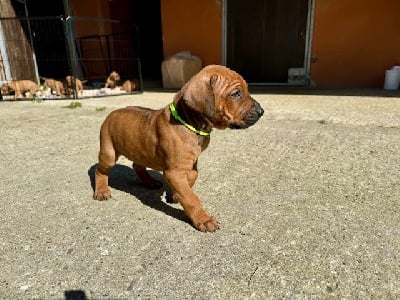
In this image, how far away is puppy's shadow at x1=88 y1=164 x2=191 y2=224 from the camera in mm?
2932

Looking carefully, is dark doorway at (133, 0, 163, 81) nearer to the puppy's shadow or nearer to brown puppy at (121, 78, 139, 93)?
→ brown puppy at (121, 78, 139, 93)

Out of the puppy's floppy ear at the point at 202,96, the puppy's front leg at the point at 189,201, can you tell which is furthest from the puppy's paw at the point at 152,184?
the puppy's floppy ear at the point at 202,96

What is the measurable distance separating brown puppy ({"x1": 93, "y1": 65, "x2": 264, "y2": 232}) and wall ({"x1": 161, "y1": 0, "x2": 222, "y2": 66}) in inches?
325

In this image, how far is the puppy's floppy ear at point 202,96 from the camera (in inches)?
91.7

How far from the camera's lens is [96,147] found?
474 cm

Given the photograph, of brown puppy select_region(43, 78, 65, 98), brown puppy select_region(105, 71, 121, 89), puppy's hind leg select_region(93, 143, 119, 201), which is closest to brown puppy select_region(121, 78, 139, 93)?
brown puppy select_region(105, 71, 121, 89)

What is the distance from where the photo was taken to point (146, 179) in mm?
3451

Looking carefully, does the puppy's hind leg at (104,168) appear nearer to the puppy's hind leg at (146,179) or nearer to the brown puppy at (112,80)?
the puppy's hind leg at (146,179)

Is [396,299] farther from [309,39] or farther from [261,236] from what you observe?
[309,39]

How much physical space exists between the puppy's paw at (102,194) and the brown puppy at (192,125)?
1.80 feet

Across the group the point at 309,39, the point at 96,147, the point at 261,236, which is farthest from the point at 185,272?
the point at 309,39

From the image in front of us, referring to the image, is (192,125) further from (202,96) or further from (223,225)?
(223,225)

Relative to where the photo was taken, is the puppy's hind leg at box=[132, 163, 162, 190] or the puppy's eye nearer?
the puppy's eye

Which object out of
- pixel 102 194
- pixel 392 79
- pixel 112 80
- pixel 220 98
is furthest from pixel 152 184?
pixel 392 79
